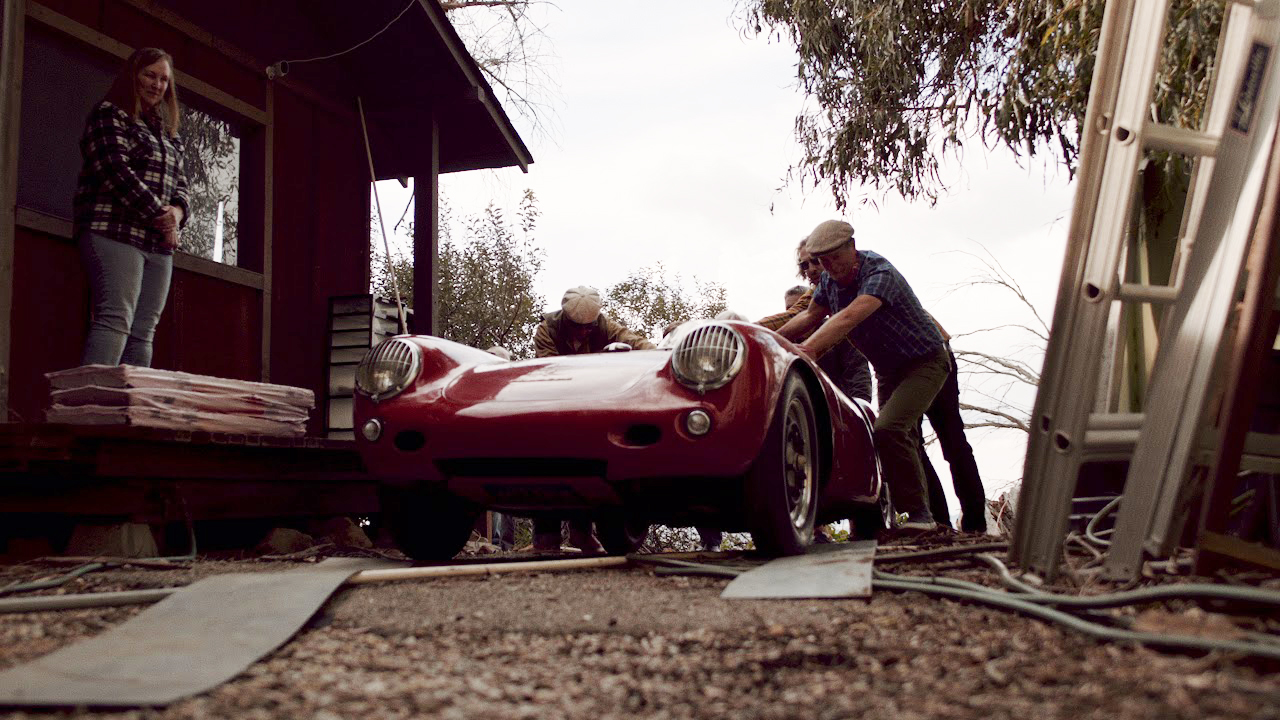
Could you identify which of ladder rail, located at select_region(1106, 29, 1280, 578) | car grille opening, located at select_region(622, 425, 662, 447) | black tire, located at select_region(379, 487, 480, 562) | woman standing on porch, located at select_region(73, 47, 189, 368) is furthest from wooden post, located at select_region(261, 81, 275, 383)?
ladder rail, located at select_region(1106, 29, 1280, 578)

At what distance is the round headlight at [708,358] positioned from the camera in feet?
12.0

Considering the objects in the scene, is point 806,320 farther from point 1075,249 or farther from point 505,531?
point 1075,249

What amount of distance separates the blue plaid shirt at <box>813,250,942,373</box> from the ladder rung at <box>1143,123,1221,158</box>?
2.61 m

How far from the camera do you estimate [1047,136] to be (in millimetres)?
9008

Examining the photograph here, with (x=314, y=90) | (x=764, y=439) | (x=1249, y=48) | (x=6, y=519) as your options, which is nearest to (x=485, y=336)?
(x=314, y=90)

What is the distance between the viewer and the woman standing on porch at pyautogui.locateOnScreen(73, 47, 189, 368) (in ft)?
15.6

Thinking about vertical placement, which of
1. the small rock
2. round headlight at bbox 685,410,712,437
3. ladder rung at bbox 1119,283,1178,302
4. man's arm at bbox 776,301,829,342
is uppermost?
ladder rung at bbox 1119,283,1178,302

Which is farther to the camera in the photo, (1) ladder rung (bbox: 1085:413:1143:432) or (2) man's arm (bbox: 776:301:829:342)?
(2) man's arm (bbox: 776:301:829:342)

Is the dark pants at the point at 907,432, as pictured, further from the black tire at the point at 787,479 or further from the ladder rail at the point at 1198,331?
the ladder rail at the point at 1198,331

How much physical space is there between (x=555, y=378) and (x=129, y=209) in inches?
89.7

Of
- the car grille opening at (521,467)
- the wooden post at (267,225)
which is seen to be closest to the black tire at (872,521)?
the car grille opening at (521,467)

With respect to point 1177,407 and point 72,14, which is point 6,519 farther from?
point 1177,407

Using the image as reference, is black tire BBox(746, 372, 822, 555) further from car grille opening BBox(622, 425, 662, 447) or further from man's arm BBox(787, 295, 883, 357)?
man's arm BBox(787, 295, 883, 357)

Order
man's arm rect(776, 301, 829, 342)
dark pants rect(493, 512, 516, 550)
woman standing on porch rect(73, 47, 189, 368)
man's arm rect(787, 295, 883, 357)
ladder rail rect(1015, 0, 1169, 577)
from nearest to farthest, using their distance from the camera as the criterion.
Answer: ladder rail rect(1015, 0, 1169, 577)
woman standing on porch rect(73, 47, 189, 368)
man's arm rect(787, 295, 883, 357)
man's arm rect(776, 301, 829, 342)
dark pants rect(493, 512, 516, 550)
